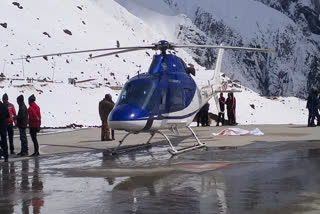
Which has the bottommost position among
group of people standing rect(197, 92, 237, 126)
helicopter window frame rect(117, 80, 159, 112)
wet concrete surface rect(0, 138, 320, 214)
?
wet concrete surface rect(0, 138, 320, 214)

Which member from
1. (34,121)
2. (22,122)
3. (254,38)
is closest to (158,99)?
(34,121)

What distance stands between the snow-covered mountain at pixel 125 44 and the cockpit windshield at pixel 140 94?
205 inches

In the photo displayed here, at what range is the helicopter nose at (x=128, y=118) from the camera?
1381 centimetres

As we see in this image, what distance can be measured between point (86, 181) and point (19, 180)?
4.99ft

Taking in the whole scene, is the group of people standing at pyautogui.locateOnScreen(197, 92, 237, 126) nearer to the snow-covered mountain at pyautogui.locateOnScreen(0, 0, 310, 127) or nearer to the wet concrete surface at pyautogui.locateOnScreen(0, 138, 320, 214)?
the snow-covered mountain at pyautogui.locateOnScreen(0, 0, 310, 127)

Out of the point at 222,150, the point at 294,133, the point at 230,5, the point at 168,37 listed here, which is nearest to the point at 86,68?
the point at 294,133

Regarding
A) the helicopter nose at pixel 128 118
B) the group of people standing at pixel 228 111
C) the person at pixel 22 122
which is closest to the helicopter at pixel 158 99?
the helicopter nose at pixel 128 118

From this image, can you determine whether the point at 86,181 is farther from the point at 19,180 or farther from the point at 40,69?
the point at 40,69

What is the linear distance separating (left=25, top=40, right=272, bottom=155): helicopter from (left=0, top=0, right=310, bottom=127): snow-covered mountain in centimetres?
319

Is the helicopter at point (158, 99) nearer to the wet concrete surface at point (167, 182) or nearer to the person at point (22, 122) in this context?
the wet concrete surface at point (167, 182)

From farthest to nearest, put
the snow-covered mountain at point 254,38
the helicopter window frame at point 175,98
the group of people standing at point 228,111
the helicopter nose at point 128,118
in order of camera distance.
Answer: the snow-covered mountain at point 254,38
the group of people standing at point 228,111
the helicopter window frame at point 175,98
the helicopter nose at point 128,118

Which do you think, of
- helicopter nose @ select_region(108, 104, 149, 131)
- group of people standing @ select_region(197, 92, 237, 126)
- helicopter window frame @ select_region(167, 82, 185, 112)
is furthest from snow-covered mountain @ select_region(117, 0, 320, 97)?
helicopter nose @ select_region(108, 104, 149, 131)

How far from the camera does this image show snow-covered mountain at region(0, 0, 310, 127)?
3434 cm

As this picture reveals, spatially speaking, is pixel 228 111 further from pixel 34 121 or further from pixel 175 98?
pixel 34 121
